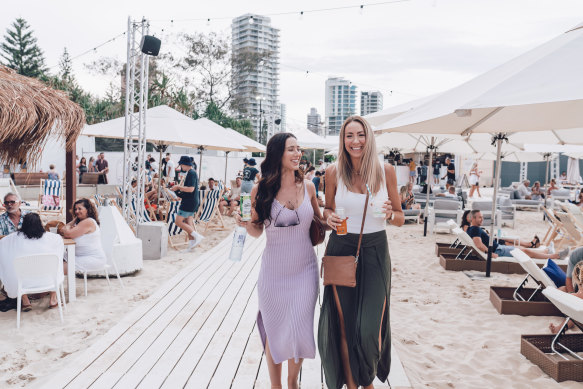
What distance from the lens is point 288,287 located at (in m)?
2.41

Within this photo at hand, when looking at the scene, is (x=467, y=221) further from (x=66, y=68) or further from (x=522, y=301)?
(x=66, y=68)

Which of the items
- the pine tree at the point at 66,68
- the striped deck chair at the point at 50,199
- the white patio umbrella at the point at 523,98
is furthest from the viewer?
the pine tree at the point at 66,68

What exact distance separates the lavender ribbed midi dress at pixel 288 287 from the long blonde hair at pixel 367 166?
27cm

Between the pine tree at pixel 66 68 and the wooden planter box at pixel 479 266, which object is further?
the pine tree at pixel 66 68

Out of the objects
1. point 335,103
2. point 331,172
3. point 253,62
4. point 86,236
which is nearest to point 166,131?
point 86,236

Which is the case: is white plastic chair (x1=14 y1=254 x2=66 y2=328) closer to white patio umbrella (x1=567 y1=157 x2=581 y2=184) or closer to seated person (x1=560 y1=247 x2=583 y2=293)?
seated person (x1=560 y1=247 x2=583 y2=293)

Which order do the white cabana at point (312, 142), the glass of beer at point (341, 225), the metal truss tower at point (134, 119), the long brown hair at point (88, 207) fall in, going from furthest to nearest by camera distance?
the white cabana at point (312, 142)
the metal truss tower at point (134, 119)
the long brown hair at point (88, 207)
the glass of beer at point (341, 225)

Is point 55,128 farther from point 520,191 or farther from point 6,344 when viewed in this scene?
point 520,191

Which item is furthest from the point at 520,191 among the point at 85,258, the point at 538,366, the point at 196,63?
the point at 196,63

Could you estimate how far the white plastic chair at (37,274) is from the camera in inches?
161

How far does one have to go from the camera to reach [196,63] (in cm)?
3419

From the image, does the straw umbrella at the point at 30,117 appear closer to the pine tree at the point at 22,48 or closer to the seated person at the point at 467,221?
the seated person at the point at 467,221

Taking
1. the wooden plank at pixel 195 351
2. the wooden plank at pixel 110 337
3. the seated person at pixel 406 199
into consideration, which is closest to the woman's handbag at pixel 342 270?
the wooden plank at pixel 195 351

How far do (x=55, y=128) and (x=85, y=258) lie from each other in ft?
5.13
